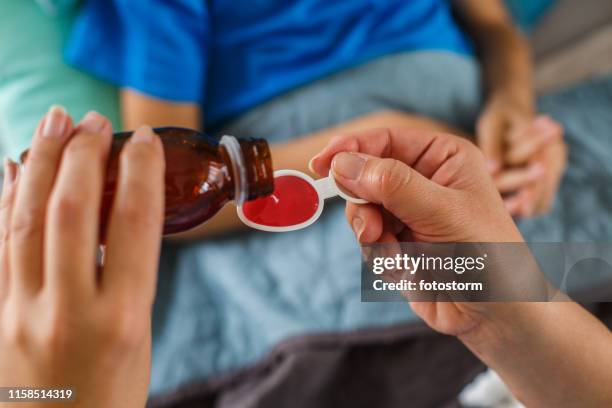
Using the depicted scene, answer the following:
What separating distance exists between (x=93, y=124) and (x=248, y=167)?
0.38 ft

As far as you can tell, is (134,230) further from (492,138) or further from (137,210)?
(492,138)

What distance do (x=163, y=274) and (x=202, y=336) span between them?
14 centimetres

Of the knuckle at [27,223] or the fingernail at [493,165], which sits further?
the fingernail at [493,165]

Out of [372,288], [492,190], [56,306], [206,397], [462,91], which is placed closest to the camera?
[56,306]

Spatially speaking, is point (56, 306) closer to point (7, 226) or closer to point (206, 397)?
point (7, 226)

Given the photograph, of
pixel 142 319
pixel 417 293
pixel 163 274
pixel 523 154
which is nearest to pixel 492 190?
pixel 417 293

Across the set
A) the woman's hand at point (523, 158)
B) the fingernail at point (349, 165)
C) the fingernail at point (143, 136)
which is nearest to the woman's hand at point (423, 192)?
the fingernail at point (349, 165)

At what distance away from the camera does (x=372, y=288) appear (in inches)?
22.2

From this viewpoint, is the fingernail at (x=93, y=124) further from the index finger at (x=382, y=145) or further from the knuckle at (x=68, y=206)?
the index finger at (x=382, y=145)

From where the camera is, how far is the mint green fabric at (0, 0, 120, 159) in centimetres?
81

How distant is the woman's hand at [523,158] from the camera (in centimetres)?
84

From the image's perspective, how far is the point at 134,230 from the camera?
31 cm

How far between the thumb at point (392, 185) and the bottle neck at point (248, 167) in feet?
0.21

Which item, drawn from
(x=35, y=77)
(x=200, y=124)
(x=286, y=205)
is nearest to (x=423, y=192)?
(x=286, y=205)
